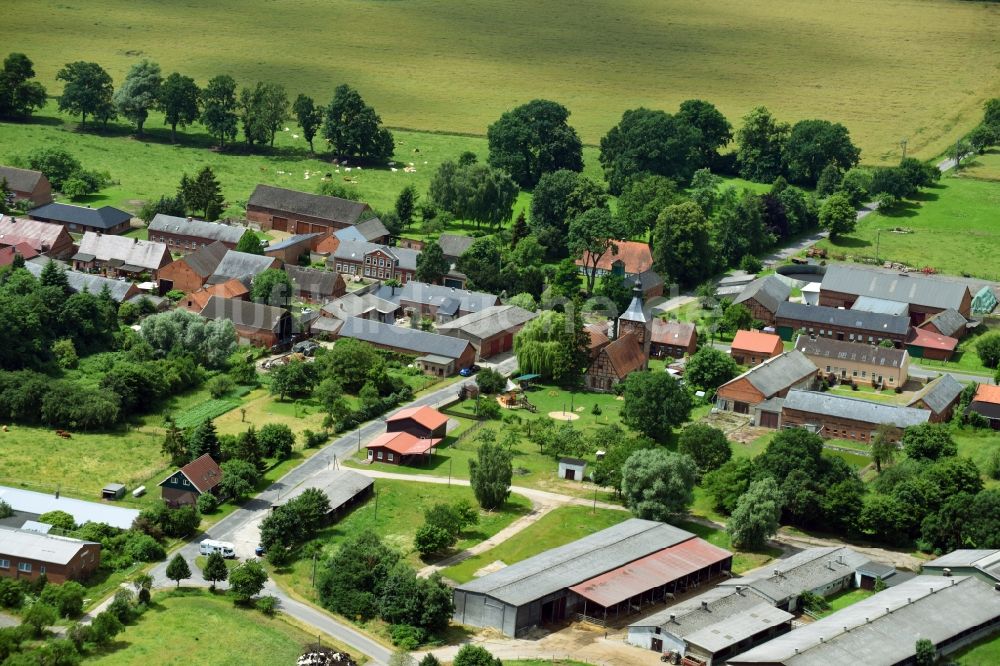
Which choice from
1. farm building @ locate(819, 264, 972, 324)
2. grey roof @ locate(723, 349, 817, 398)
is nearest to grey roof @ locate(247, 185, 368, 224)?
farm building @ locate(819, 264, 972, 324)

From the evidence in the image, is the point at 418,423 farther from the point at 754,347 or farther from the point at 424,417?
the point at 754,347

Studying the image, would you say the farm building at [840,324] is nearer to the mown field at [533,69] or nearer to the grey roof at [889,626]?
the grey roof at [889,626]

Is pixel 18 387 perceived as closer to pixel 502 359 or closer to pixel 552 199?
pixel 502 359

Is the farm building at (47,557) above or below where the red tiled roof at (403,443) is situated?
below

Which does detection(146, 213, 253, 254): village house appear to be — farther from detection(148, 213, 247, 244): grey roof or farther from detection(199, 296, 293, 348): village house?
detection(199, 296, 293, 348): village house

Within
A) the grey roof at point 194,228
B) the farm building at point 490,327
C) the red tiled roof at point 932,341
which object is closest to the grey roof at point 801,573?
the farm building at point 490,327

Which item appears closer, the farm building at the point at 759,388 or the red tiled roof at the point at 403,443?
the red tiled roof at the point at 403,443
